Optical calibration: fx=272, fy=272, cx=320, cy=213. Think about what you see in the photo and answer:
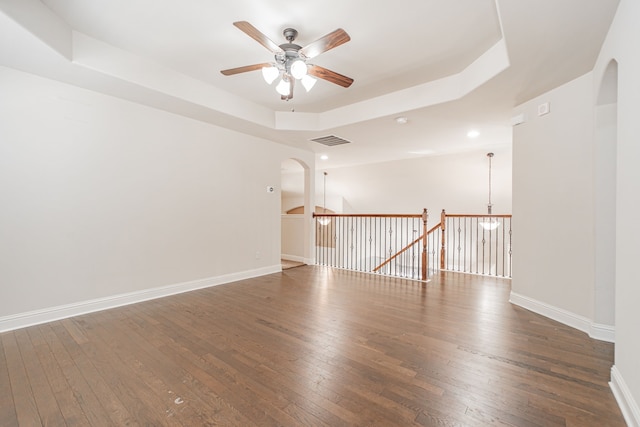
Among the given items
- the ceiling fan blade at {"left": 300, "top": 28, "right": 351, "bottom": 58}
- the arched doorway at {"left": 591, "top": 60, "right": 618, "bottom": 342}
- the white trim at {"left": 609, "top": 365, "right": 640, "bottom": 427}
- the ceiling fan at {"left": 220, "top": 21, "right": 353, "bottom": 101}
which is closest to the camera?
the white trim at {"left": 609, "top": 365, "right": 640, "bottom": 427}

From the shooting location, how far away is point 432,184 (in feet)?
23.6

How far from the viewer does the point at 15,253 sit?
8.75ft

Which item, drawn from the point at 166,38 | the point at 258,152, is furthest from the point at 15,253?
the point at 258,152

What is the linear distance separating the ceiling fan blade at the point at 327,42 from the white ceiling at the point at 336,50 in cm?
36

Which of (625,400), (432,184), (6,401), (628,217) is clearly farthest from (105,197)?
(432,184)

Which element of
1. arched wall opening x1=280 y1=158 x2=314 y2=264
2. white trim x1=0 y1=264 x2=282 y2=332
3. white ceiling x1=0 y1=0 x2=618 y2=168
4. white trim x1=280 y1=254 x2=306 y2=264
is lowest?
white trim x1=280 y1=254 x2=306 y2=264

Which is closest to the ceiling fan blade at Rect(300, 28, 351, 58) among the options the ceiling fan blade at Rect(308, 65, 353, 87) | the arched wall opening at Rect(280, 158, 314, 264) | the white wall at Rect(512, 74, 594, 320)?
the ceiling fan blade at Rect(308, 65, 353, 87)

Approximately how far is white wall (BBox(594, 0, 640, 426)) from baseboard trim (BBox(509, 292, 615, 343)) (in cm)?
98

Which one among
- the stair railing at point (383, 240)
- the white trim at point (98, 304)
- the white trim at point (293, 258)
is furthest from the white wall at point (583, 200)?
the white trim at point (98, 304)

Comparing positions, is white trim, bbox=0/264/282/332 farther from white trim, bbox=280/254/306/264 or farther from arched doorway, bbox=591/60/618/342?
arched doorway, bbox=591/60/618/342

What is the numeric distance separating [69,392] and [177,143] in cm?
305

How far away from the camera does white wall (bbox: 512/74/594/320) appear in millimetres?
2711

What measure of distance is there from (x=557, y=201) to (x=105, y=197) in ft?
16.9

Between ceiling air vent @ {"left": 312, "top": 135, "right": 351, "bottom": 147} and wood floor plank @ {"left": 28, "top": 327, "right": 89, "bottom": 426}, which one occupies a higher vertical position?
ceiling air vent @ {"left": 312, "top": 135, "right": 351, "bottom": 147}
